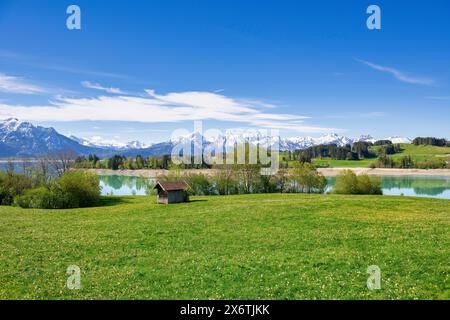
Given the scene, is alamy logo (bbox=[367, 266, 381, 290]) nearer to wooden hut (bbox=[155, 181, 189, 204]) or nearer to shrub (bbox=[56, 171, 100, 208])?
wooden hut (bbox=[155, 181, 189, 204])

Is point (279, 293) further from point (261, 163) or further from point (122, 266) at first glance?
point (261, 163)

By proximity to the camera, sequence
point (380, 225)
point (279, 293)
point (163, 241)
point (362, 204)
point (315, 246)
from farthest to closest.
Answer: point (362, 204)
point (380, 225)
point (163, 241)
point (315, 246)
point (279, 293)

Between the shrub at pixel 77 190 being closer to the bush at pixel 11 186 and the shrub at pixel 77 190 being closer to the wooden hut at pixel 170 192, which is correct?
the bush at pixel 11 186

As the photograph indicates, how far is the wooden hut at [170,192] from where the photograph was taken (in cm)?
5531

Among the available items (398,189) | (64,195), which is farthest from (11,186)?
(398,189)

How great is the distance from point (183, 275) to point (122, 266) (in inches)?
164

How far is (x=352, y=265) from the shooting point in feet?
59.1

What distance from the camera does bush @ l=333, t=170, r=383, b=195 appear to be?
88000 mm

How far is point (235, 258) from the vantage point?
20.1 meters

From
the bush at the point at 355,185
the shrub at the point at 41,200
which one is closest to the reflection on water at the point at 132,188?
the shrub at the point at 41,200

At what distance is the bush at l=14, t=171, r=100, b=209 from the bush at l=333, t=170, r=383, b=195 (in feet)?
194

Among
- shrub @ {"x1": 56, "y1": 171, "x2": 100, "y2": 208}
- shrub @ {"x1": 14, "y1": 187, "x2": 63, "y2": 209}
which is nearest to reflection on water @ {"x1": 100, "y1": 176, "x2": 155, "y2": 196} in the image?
shrub @ {"x1": 56, "y1": 171, "x2": 100, "y2": 208}

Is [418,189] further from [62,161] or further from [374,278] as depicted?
[374,278]
